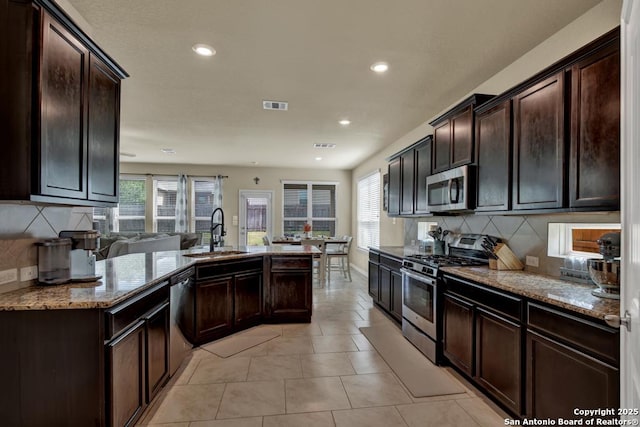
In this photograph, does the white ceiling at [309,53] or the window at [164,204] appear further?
the window at [164,204]

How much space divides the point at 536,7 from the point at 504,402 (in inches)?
102

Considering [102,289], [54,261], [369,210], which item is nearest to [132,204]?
[369,210]

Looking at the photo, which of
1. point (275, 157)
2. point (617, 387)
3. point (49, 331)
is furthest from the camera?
point (275, 157)

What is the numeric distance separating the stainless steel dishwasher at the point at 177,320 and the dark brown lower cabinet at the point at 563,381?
2.47 meters

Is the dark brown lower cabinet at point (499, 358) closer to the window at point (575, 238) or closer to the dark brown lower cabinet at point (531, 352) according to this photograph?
the dark brown lower cabinet at point (531, 352)

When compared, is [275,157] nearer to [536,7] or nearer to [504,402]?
[536,7]

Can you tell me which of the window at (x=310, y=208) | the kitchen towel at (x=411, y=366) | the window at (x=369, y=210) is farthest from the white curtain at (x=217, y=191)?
the kitchen towel at (x=411, y=366)

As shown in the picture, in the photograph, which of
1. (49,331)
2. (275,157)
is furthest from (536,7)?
(275,157)

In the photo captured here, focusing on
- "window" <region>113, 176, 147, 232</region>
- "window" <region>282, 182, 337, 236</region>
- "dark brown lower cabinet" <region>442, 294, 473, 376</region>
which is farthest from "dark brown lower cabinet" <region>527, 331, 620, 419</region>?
"window" <region>113, 176, 147, 232</region>

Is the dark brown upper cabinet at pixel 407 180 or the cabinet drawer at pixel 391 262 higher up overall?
the dark brown upper cabinet at pixel 407 180

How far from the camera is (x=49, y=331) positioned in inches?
62.7

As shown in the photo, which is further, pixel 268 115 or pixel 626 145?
pixel 268 115

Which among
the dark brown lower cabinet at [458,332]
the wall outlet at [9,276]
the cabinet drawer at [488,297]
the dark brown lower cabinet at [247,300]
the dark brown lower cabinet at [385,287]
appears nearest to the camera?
the wall outlet at [9,276]

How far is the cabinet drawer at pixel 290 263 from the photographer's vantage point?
387 cm
